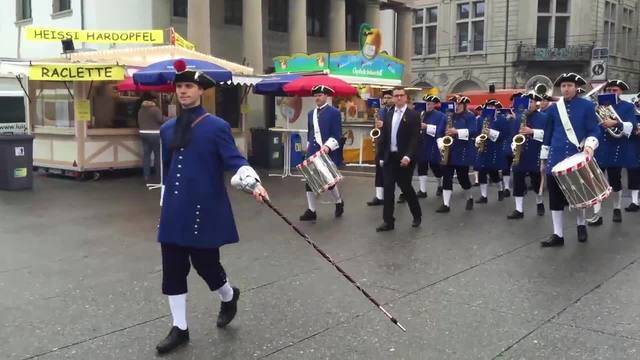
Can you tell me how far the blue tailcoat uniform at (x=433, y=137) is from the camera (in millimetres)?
10727

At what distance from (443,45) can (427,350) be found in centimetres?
4615

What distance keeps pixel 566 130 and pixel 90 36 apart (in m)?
11.6

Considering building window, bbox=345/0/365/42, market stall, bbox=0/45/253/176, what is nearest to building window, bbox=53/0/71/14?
market stall, bbox=0/45/253/176

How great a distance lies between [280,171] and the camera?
1673 centimetres

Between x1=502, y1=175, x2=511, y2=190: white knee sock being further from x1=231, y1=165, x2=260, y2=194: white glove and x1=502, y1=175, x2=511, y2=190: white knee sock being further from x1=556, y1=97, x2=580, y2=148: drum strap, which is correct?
x1=231, y1=165, x2=260, y2=194: white glove

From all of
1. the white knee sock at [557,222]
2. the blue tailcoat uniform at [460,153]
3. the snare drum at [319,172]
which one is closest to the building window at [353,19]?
the blue tailcoat uniform at [460,153]

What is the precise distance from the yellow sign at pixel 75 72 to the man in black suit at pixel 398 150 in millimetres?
6303

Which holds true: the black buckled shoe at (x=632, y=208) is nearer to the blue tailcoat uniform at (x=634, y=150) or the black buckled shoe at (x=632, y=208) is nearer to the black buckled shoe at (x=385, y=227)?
the blue tailcoat uniform at (x=634, y=150)

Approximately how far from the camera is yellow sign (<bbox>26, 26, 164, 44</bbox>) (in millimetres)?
15047

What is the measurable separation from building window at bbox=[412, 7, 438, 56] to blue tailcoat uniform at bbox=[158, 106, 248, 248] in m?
46.7

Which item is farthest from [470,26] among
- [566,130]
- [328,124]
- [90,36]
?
[566,130]

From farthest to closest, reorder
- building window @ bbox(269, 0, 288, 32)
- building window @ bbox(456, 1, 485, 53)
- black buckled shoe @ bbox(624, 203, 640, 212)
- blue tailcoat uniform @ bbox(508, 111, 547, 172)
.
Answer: building window @ bbox(456, 1, 485, 53) < building window @ bbox(269, 0, 288, 32) < black buckled shoe @ bbox(624, 203, 640, 212) < blue tailcoat uniform @ bbox(508, 111, 547, 172)

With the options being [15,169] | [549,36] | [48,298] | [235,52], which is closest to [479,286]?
[48,298]

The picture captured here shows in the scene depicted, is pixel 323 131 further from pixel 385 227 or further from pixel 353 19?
pixel 353 19
